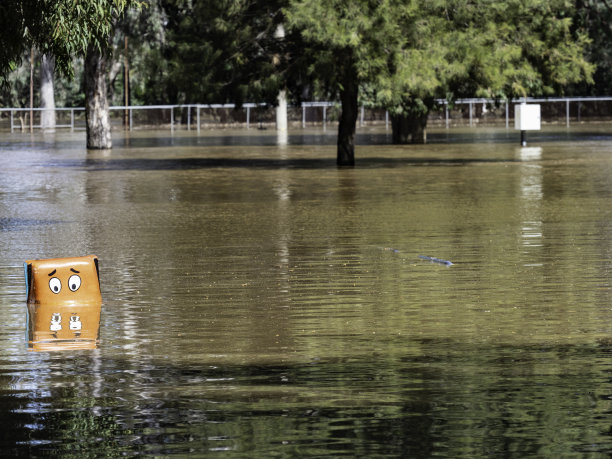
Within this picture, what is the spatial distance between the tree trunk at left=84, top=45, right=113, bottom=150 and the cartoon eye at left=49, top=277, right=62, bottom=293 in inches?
1502

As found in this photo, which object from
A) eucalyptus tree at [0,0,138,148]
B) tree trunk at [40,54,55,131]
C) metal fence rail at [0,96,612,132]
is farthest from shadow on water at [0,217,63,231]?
tree trunk at [40,54,55,131]

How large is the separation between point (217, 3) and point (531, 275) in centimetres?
2629

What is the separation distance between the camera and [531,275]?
14.4m

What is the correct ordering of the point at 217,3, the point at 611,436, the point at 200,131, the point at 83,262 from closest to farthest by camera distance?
the point at 611,436 < the point at 83,262 < the point at 217,3 < the point at 200,131

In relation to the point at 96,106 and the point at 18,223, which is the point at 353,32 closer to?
the point at 18,223

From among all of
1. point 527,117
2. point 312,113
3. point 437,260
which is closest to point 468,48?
point 527,117

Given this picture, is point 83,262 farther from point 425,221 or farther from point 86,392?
point 425,221

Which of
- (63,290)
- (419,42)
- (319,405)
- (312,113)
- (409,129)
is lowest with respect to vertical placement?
(319,405)

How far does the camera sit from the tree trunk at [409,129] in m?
53.3

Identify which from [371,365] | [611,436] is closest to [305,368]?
[371,365]

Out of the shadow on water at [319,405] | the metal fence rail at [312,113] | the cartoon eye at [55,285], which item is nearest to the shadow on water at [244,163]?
the cartoon eye at [55,285]

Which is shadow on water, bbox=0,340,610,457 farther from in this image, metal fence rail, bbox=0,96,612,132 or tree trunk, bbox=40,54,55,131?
tree trunk, bbox=40,54,55,131

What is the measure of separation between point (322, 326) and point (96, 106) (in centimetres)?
4023

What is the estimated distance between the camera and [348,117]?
36.2 m
